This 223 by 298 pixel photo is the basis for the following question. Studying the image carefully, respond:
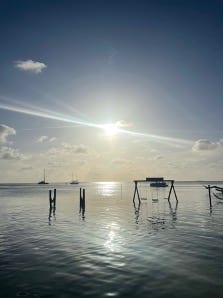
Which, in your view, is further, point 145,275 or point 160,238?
point 160,238

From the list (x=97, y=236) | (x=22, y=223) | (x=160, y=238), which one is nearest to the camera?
(x=160, y=238)

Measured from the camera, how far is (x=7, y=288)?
1305 centimetres

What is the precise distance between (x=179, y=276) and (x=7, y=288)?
26.3 feet

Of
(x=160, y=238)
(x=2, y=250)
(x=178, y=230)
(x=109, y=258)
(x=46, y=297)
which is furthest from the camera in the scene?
(x=178, y=230)

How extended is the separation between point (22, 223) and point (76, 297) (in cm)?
2419

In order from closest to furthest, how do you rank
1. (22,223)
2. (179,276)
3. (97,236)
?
(179,276)
(97,236)
(22,223)

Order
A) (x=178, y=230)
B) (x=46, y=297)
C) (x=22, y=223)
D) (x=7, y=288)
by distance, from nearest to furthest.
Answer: (x=46, y=297) → (x=7, y=288) → (x=178, y=230) → (x=22, y=223)

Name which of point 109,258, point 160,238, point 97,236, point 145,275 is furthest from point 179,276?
point 97,236

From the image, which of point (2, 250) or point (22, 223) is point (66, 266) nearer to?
point (2, 250)

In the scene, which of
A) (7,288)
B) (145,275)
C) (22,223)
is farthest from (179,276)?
(22,223)

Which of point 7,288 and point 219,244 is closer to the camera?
point 7,288

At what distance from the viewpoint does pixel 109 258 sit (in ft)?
59.3

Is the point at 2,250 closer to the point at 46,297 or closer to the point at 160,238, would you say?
the point at 46,297

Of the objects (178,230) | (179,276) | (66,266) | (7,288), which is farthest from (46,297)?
(178,230)
